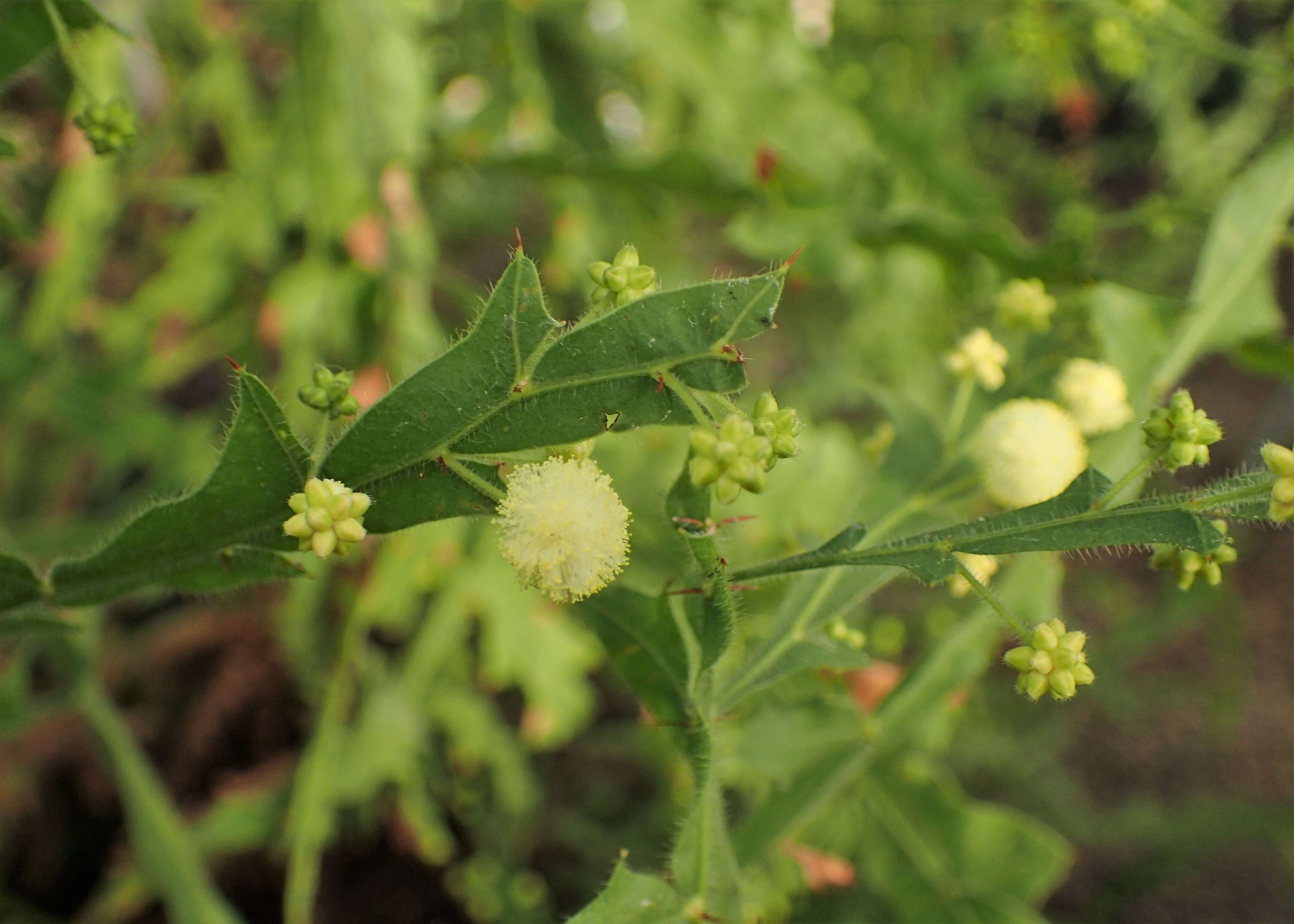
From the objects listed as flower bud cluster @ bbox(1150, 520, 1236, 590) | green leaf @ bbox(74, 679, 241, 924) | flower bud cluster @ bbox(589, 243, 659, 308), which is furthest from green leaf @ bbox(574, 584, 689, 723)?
green leaf @ bbox(74, 679, 241, 924)

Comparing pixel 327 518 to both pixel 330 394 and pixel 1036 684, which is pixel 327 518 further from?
pixel 1036 684

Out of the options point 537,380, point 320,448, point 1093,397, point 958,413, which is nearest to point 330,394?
point 320,448

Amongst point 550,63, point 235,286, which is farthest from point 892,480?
point 235,286

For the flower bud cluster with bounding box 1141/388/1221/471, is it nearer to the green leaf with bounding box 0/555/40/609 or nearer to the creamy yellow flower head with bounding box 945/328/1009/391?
the creamy yellow flower head with bounding box 945/328/1009/391

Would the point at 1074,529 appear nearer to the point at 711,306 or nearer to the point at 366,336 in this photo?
the point at 711,306

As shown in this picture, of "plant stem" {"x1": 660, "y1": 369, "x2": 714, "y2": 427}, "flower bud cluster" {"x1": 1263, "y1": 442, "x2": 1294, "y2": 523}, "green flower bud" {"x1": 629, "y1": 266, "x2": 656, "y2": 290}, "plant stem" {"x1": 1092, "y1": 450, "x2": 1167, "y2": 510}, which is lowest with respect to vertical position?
"plant stem" {"x1": 1092, "y1": 450, "x2": 1167, "y2": 510}

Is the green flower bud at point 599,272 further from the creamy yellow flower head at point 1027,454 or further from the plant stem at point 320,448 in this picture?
the creamy yellow flower head at point 1027,454
